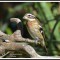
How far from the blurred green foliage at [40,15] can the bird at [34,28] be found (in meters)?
0.06

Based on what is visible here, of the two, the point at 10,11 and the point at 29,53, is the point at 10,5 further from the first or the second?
the point at 29,53

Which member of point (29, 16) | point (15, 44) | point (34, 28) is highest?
point (29, 16)

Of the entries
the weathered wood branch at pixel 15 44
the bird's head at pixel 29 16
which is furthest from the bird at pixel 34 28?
the weathered wood branch at pixel 15 44

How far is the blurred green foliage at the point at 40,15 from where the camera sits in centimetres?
998

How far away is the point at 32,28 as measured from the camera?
393 inches

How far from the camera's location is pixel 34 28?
9984 mm

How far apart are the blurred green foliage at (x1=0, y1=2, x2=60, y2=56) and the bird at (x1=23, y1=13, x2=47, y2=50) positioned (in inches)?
2.3

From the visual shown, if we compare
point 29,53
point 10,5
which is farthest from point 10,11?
point 29,53

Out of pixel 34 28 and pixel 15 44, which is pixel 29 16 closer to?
pixel 34 28

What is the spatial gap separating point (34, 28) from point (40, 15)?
0.24 metres

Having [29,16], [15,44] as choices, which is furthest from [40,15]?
[15,44]

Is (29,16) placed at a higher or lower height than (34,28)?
higher

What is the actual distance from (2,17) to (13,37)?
377 mm

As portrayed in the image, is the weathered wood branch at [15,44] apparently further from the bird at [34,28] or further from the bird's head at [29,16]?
the bird's head at [29,16]
